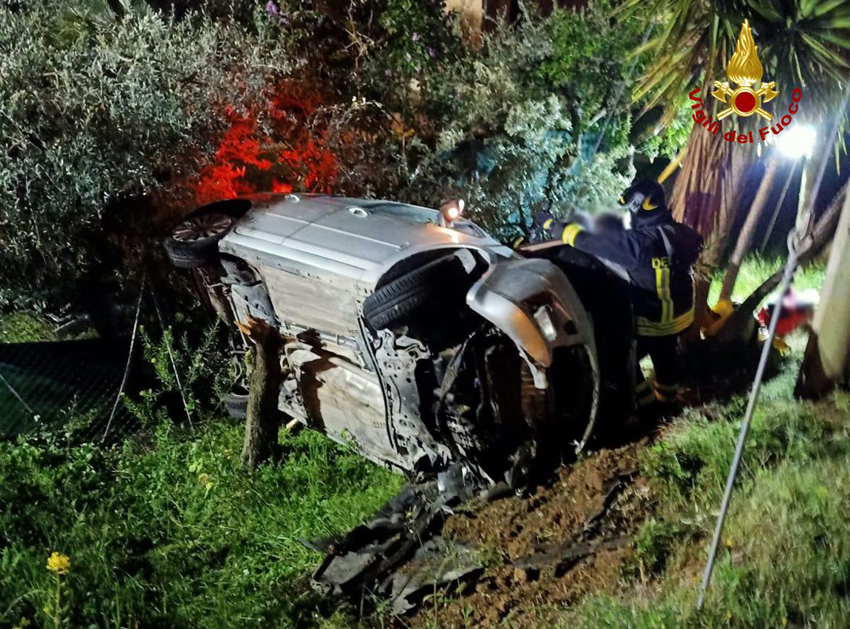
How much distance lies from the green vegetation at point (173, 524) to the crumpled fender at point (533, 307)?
1651mm

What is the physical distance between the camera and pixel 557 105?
6684 mm

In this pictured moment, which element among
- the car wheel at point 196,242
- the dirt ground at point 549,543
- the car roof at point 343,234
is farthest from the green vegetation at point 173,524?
the car roof at point 343,234

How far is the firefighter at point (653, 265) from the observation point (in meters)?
3.87

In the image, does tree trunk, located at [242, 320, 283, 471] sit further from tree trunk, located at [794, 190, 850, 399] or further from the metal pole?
tree trunk, located at [794, 190, 850, 399]

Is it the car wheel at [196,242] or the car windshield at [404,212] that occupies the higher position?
the car windshield at [404,212]

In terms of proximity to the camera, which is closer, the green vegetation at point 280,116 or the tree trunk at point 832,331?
the tree trunk at point 832,331

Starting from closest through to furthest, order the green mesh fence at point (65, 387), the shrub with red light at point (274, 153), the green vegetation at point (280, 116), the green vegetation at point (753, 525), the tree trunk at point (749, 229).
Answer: the green vegetation at point (753, 525), the tree trunk at point (749, 229), the green mesh fence at point (65, 387), the green vegetation at point (280, 116), the shrub with red light at point (274, 153)

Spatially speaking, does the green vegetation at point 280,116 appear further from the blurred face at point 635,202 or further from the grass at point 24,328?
the blurred face at point 635,202

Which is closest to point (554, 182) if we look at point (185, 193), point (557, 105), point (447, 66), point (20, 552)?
point (557, 105)

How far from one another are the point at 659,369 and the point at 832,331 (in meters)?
1.15

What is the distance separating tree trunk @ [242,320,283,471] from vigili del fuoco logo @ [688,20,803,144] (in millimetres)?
2960

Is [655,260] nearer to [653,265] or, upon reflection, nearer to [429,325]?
[653,265]

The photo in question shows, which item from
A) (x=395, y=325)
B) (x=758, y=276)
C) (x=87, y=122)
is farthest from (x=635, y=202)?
(x=87, y=122)

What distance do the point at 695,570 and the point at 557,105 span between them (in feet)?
16.7
